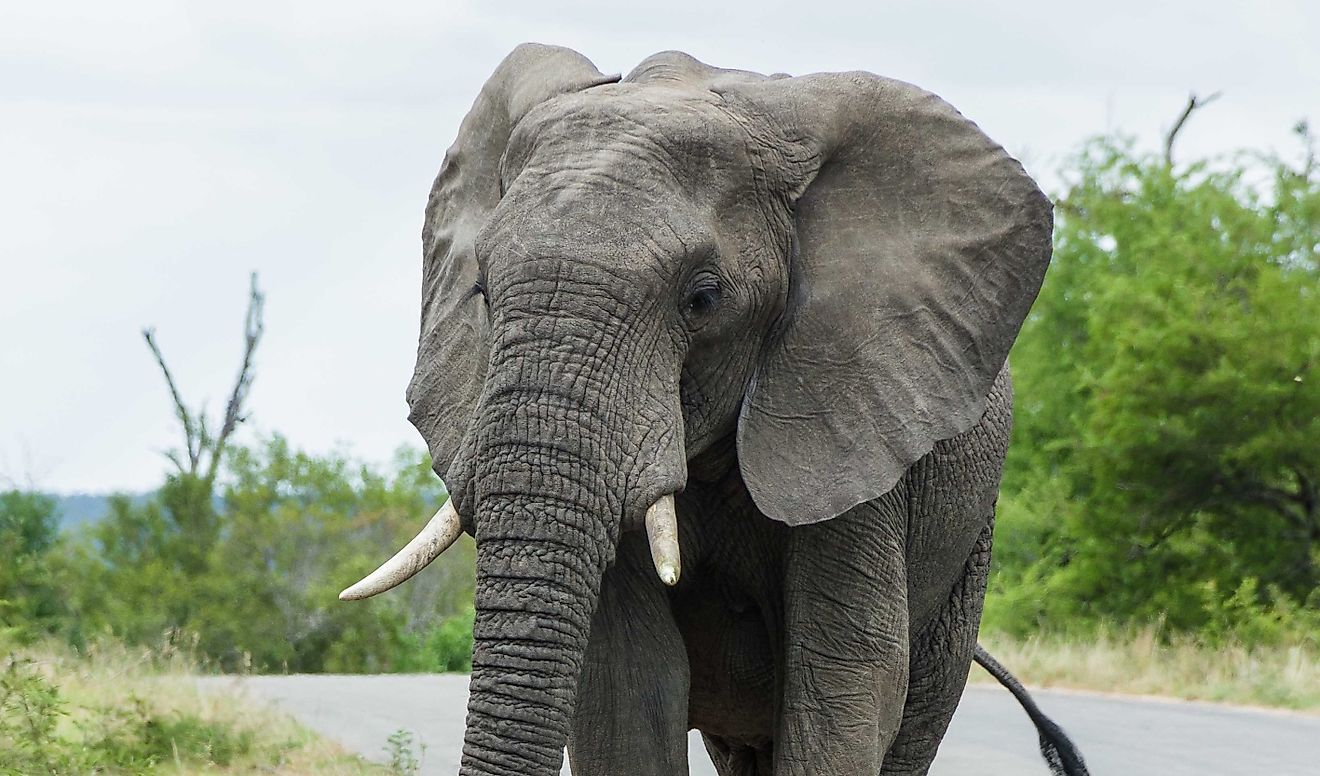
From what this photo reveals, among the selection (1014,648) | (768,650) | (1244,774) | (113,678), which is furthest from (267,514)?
(768,650)

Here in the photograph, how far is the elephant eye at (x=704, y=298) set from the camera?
15.4 feet

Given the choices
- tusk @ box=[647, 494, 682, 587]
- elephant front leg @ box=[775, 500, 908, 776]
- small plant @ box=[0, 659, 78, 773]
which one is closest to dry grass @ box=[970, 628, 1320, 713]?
small plant @ box=[0, 659, 78, 773]

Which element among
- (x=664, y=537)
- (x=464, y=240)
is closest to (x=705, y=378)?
(x=664, y=537)

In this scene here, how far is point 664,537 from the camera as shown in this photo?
4438 mm

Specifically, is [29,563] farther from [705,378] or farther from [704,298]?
[704,298]

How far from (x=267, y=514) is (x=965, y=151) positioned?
30255 millimetres

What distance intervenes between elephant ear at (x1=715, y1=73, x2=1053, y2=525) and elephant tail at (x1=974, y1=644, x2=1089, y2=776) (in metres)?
3.35

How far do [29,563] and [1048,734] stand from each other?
55.7 feet

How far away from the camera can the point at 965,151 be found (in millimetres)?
5301

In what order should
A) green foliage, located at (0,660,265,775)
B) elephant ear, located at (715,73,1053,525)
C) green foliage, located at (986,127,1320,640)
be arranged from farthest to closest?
green foliage, located at (986,127,1320,640)
green foliage, located at (0,660,265,775)
elephant ear, located at (715,73,1053,525)

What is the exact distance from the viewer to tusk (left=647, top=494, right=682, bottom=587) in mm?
4367

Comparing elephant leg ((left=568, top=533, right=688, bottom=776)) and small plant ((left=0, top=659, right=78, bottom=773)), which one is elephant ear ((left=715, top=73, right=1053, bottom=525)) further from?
small plant ((left=0, top=659, right=78, bottom=773))

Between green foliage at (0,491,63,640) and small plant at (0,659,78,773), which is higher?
green foliage at (0,491,63,640)

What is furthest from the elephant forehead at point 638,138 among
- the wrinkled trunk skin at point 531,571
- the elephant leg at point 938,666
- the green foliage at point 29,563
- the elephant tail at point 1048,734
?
the green foliage at point 29,563
